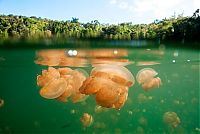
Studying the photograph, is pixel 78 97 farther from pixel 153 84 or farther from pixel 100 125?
pixel 153 84

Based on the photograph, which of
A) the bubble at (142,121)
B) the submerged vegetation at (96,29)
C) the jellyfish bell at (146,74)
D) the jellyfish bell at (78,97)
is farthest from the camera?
the bubble at (142,121)

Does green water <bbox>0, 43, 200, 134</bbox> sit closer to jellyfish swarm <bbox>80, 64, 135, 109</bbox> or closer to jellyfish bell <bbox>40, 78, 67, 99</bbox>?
jellyfish swarm <bbox>80, 64, 135, 109</bbox>

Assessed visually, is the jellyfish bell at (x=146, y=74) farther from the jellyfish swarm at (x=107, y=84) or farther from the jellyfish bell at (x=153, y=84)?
the jellyfish swarm at (x=107, y=84)

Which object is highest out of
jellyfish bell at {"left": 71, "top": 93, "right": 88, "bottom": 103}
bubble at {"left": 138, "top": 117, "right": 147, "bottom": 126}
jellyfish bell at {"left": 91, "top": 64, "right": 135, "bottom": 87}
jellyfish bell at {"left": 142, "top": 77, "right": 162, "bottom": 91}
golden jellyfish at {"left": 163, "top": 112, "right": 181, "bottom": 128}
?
jellyfish bell at {"left": 91, "top": 64, "right": 135, "bottom": 87}

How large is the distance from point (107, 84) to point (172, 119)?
3744 mm

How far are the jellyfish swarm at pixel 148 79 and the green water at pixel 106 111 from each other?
192 mm

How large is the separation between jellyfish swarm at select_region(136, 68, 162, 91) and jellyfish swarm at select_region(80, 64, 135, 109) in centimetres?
102

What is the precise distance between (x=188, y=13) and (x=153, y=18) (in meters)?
0.86

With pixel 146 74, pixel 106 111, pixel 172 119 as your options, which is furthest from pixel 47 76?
pixel 172 119

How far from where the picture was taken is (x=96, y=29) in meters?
7.48

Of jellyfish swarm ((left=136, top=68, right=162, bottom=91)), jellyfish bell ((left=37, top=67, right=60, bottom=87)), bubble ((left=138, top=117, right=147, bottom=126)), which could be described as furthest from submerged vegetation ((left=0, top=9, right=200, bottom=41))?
bubble ((left=138, top=117, right=147, bottom=126))

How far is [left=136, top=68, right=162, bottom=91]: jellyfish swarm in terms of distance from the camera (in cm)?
1100

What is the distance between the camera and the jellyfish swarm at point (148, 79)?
11.0 m

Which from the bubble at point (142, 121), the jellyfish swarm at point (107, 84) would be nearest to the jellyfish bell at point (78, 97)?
the jellyfish swarm at point (107, 84)
